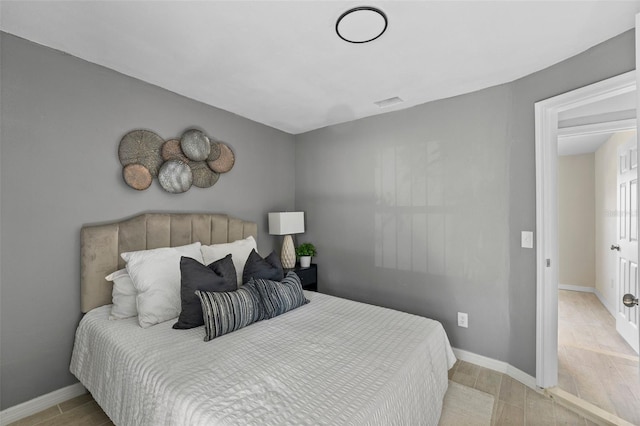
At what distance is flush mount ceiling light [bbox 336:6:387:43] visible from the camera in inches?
60.3

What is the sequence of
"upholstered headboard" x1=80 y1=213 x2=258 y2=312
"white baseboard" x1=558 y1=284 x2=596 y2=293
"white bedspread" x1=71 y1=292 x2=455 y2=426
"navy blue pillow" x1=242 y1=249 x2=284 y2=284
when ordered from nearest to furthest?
"white bedspread" x1=71 y1=292 x2=455 y2=426 → "upholstered headboard" x1=80 y1=213 x2=258 y2=312 → "navy blue pillow" x1=242 y1=249 x2=284 y2=284 → "white baseboard" x1=558 y1=284 x2=596 y2=293

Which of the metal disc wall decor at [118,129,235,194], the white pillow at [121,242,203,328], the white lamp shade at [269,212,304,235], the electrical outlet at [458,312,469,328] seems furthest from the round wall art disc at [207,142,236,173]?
the electrical outlet at [458,312,469,328]

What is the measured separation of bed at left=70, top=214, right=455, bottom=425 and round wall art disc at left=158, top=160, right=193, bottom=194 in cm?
29

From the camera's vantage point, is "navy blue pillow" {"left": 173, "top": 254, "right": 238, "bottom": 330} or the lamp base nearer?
"navy blue pillow" {"left": 173, "top": 254, "right": 238, "bottom": 330}

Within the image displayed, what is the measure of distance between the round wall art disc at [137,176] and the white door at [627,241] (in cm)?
393

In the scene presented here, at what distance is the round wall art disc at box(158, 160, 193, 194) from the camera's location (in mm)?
2426

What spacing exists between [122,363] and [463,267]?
8.48ft

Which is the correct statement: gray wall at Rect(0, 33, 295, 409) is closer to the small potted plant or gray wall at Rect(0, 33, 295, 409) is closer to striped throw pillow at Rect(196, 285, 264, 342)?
striped throw pillow at Rect(196, 285, 264, 342)

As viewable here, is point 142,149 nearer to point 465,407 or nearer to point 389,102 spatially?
point 389,102

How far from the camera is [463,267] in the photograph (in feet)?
8.38

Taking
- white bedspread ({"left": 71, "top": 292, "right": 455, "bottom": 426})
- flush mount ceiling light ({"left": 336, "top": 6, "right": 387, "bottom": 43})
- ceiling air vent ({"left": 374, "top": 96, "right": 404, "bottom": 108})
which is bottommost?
white bedspread ({"left": 71, "top": 292, "right": 455, "bottom": 426})

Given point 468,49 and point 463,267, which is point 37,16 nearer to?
point 468,49

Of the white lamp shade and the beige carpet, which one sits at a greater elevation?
the white lamp shade

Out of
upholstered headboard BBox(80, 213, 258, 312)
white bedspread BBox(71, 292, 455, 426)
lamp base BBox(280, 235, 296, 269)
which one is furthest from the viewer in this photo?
lamp base BBox(280, 235, 296, 269)
